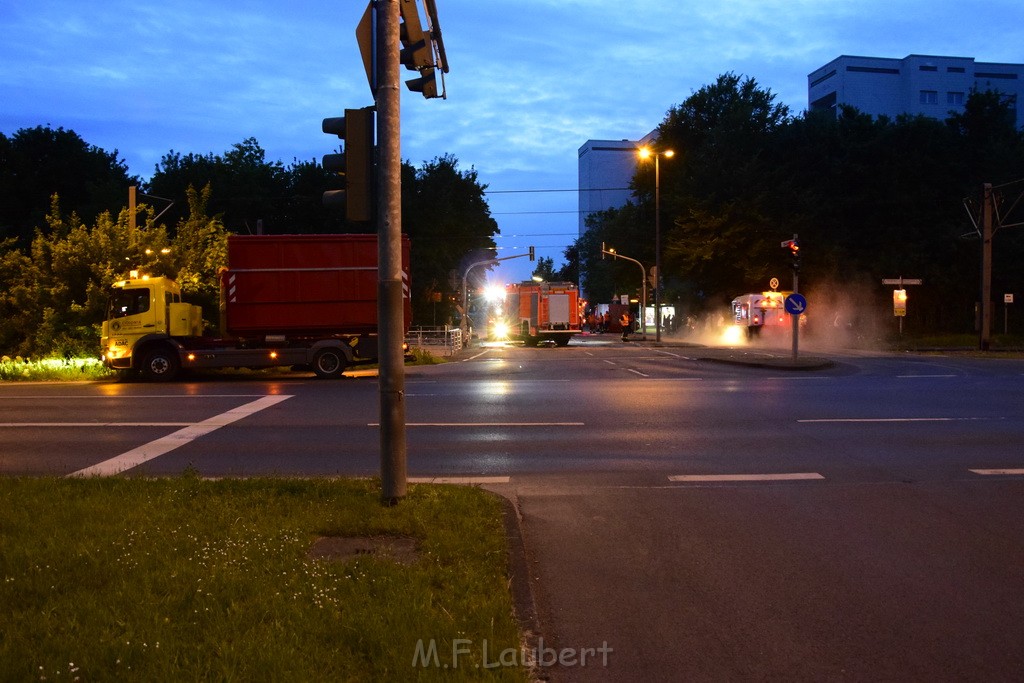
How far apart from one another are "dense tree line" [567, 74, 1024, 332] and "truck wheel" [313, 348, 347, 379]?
31.6 metres

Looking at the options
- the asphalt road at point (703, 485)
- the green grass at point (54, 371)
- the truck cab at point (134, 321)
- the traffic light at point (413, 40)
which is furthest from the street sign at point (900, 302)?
the traffic light at point (413, 40)

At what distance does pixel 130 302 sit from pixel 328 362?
501 cm

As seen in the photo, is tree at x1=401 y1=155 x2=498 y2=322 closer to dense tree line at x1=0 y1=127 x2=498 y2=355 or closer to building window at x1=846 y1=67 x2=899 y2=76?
dense tree line at x1=0 y1=127 x2=498 y2=355

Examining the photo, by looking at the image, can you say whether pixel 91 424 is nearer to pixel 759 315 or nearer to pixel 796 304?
pixel 796 304

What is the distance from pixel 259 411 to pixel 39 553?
9230mm

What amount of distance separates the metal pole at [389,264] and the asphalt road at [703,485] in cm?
116

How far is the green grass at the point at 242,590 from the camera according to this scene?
3861mm

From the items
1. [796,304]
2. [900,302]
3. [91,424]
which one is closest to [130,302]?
[91,424]

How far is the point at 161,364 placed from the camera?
2173 cm

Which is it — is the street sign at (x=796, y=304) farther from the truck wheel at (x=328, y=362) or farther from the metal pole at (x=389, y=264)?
the metal pole at (x=389, y=264)

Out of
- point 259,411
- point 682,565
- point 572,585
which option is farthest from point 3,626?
point 259,411

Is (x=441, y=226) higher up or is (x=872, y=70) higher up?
(x=872, y=70)

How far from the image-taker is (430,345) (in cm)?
4084

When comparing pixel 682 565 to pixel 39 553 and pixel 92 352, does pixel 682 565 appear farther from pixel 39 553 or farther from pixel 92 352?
pixel 92 352
